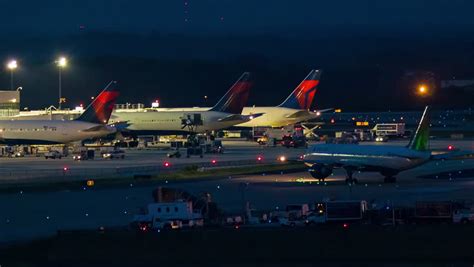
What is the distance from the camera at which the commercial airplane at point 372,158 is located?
72500 mm

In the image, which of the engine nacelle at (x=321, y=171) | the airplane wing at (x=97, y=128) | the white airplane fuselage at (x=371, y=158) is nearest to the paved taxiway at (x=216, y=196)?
the engine nacelle at (x=321, y=171)

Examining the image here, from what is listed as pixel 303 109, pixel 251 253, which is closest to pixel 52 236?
pixel 251 253

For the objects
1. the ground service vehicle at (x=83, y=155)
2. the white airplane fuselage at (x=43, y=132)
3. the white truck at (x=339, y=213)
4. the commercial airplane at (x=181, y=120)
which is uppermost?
the commercial airplane at (x=181, y=120)

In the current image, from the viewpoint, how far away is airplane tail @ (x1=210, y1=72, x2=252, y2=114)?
467 feet

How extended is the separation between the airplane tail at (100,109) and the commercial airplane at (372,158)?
46.7 metres

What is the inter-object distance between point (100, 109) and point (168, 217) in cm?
7356

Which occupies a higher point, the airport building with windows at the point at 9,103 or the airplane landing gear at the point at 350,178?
the airport building with windows at the point at 9,103

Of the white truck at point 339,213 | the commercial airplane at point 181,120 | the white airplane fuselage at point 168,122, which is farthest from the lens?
the white airplane fuselage at point 168,122

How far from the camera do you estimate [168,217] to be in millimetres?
46312

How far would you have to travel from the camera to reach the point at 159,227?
4550 centimetres

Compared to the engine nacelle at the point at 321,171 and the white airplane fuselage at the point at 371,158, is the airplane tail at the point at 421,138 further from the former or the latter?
the engine nacelle at the point at 321,171

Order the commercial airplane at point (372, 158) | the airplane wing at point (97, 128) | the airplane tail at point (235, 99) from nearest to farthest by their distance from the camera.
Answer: the commercial airplane at point (372, 158) < the airplane wing at point (97, 128) < the airplane tail at point (235, 99)

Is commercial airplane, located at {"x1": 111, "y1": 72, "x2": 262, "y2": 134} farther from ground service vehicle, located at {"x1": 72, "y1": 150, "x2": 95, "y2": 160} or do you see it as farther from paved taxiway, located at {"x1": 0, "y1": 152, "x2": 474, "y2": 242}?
paved taxiway, located at {"x1": 0, "y1": 152, "x2": 474, "y2": 242}

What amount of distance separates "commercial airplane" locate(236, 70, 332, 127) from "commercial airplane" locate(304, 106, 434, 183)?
79031 millimetres
